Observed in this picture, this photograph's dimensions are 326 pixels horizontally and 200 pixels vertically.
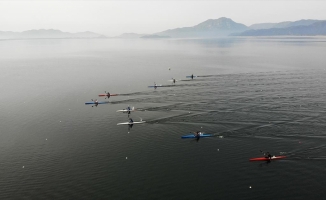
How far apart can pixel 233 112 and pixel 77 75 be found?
8960cm

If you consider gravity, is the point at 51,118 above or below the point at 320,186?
above

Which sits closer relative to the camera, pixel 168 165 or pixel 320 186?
pixel 320 186

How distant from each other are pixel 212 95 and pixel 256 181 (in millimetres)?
46540

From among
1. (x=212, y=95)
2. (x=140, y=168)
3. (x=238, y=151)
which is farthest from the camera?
(x=212, y=95)

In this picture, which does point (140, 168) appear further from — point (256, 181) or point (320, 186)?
point (320, 186)

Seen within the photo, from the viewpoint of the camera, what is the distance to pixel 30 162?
1775 inches

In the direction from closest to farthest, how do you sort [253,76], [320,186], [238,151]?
1. [320,186]
2. [238,151]
3. [253,76]

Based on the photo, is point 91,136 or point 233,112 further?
point 233,112

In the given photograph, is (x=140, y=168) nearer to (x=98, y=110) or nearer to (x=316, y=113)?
(x=98, y=110)

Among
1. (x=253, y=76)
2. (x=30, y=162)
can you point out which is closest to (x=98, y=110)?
(x=30, y=162)

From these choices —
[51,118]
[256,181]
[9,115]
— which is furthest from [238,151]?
[9,115]

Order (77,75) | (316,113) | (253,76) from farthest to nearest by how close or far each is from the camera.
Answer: (77,75), (253,76), (316,113)

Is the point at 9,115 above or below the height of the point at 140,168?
above

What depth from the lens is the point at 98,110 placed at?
72.6 m
